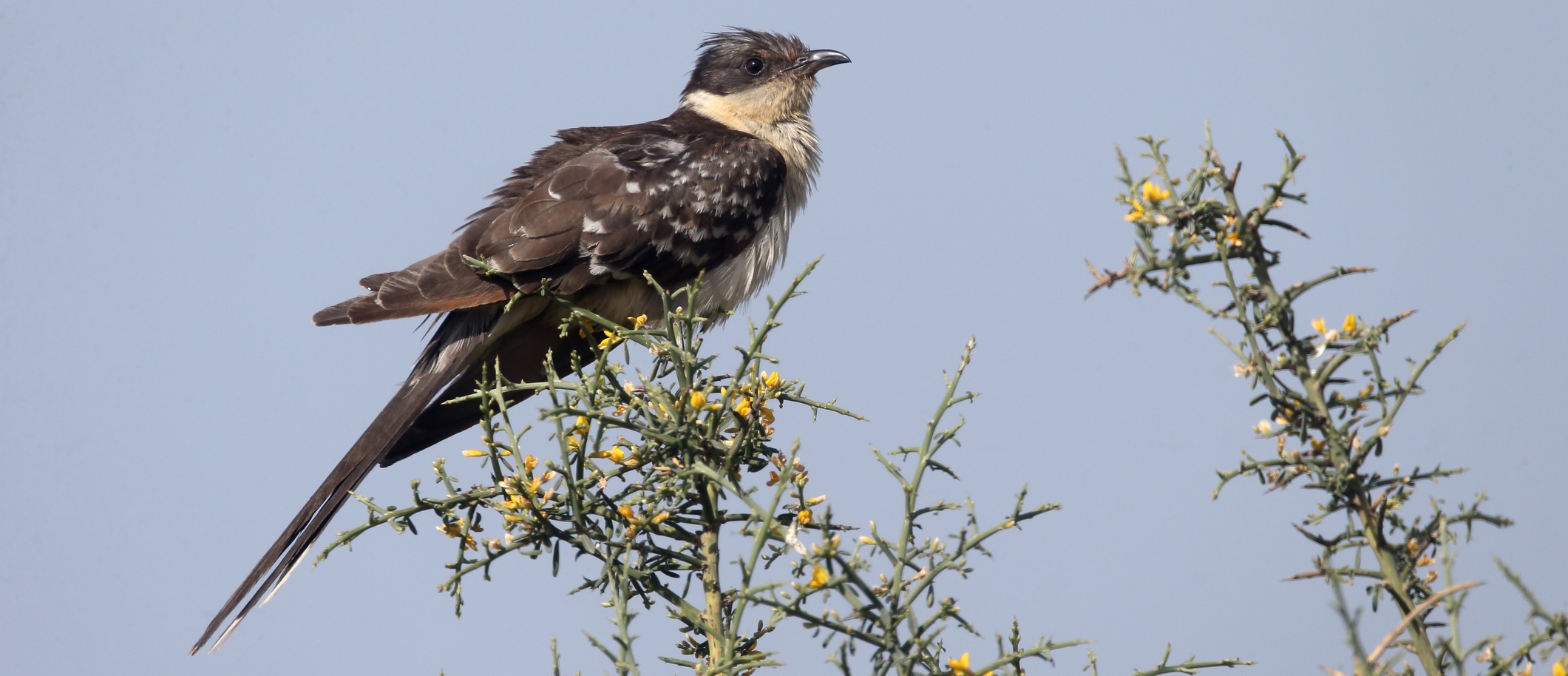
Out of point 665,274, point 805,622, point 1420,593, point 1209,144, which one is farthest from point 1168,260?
point 665,274

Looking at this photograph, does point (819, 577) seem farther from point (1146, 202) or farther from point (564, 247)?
point (564, 247)

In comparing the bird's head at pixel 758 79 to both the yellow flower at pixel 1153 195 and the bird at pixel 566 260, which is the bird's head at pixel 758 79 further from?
the yellow flower at pixel 1153 195

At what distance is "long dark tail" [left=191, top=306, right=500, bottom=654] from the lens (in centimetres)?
394

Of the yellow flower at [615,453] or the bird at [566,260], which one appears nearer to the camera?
the yellow flower at [615,453]

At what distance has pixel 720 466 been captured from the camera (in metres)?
2.96

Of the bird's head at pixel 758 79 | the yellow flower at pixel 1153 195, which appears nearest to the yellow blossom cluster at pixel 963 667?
the yellow flower at pixel 1153 195

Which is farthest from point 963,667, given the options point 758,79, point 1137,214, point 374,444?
point 758,79

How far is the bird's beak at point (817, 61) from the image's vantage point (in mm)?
6391

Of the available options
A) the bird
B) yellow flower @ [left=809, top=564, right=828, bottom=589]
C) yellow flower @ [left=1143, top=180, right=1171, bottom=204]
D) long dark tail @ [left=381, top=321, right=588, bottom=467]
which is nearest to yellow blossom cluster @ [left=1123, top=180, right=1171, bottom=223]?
yellow flower @ [left=1143, top=180, right=1171, bottom=204]

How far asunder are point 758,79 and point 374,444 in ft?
9.35

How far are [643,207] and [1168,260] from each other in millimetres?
3056

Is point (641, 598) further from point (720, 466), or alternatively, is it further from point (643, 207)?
point (643, 207)

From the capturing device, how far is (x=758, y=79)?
20.9 feet

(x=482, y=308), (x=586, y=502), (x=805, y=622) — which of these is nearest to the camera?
(x=805, y=622)
